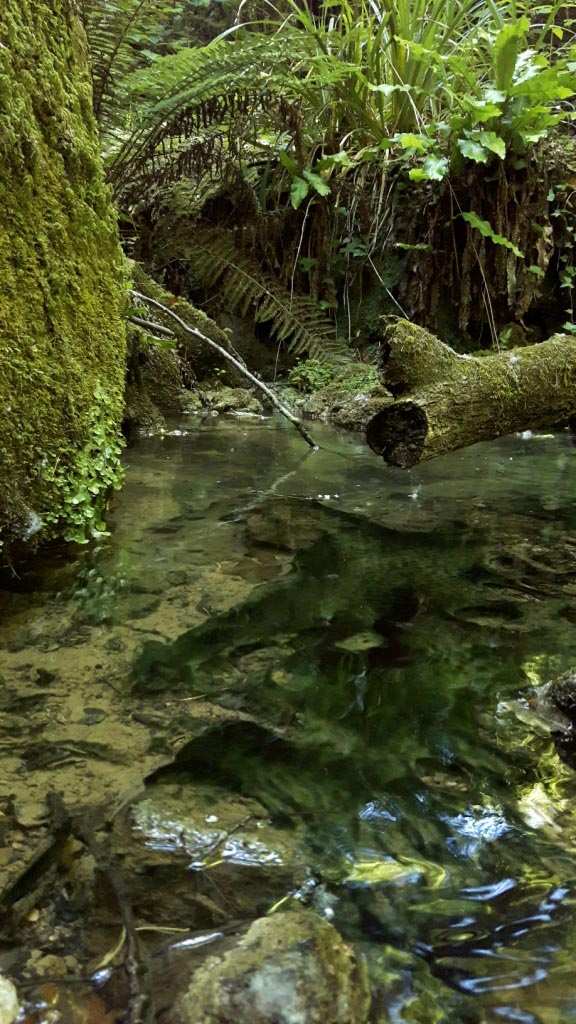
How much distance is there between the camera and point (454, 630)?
1.87 metres

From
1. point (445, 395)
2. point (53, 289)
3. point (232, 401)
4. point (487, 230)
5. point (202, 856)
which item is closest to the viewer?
point (202, 856)

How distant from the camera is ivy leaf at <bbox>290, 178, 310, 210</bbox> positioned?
19.1 feet

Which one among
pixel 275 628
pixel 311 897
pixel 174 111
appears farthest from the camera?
pixel 174 111

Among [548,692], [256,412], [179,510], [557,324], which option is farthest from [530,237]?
[548,692]

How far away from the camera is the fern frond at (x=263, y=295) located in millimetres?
6500

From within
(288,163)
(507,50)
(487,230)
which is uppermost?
(507,50)

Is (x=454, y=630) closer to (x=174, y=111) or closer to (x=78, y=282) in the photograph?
(x=78, y=282)

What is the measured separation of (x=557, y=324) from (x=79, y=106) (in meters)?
5.38

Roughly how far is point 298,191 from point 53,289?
173 inches

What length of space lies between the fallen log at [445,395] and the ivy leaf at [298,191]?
3348 millimetres

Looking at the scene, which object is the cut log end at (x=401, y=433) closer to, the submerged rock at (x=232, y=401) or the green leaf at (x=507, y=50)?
the submerged rock at (x=232, y=401)

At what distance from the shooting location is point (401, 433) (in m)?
2.78

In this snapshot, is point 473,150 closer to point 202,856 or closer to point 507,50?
point 507,50

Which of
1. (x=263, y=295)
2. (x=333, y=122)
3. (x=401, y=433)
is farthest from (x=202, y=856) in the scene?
(x=333, y=122)
